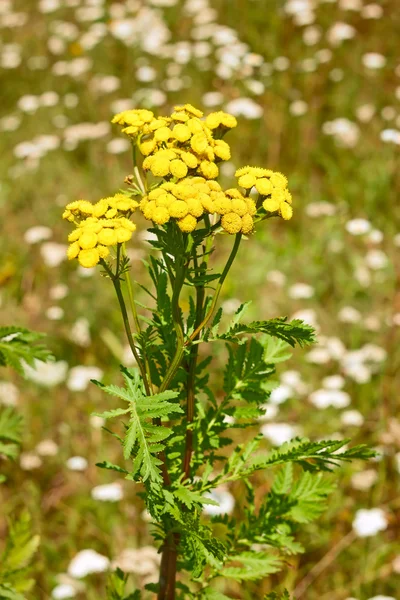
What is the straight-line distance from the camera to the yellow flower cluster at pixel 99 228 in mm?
1188

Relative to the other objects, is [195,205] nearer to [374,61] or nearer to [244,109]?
[244,109]

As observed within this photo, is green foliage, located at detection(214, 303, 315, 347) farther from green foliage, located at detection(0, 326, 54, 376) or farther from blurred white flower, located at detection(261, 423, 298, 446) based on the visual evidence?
blurred white flower, located at detection(261, 423, 298, 446)

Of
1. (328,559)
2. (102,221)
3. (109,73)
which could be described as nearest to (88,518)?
(328,559)

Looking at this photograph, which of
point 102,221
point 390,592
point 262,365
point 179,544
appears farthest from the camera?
point 390,592

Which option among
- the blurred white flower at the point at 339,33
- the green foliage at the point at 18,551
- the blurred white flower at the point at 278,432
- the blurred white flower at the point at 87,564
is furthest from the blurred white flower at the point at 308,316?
the blurred white flower at the point at 339,33

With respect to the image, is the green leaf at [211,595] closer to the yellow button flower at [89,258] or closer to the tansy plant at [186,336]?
the tansy plant at [186,336]

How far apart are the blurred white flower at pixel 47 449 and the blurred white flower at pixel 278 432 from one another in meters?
1.05

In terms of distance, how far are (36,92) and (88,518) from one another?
497cm

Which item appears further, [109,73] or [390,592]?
[109,73]

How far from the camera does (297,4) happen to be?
643 cm

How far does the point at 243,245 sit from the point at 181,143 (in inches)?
123

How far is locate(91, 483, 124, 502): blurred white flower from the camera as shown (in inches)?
110

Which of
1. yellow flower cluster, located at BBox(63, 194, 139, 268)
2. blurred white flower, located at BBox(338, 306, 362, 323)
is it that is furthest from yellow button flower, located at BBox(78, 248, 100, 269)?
blurred white flower, located at BBox(338, 306, 362, 323)

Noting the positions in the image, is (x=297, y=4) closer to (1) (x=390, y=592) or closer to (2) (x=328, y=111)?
(2) (x=328, y=111)
